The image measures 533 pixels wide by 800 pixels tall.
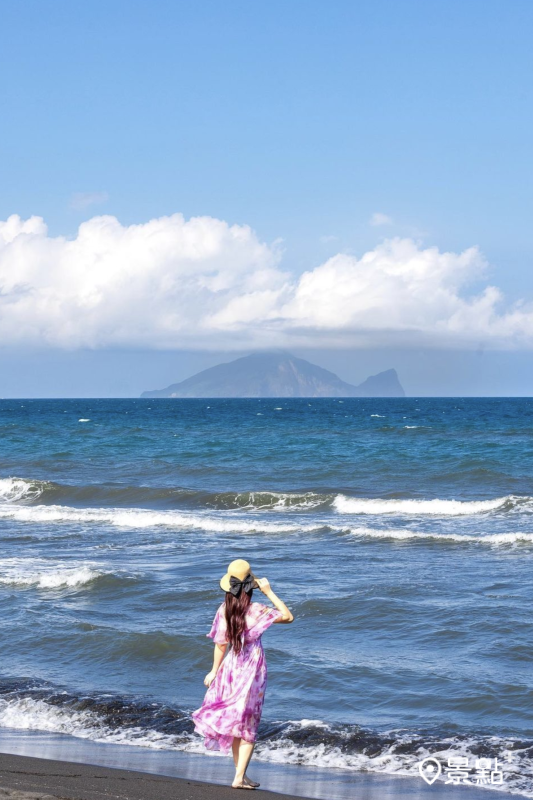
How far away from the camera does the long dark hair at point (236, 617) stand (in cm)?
597

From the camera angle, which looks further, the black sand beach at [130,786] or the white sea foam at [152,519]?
the white sea foam at [152,519]

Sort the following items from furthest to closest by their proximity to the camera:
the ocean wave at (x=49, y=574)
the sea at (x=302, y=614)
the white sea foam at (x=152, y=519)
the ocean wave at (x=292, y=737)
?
the white sea foam at (x=152, y=519)
the ocean wave at (x=49, y=574)
the sea at (x=302, y=614)
the ocean wave at (x=292, y=737)

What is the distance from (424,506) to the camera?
76.2 ft

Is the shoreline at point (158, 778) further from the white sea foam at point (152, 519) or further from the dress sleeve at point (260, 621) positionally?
the white sea foam at point (152, 519)

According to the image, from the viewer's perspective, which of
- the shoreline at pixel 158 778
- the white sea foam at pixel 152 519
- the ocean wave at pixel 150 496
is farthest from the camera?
the ocean wave at pixel 150 496

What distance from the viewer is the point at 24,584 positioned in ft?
42.8

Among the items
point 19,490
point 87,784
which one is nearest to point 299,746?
point 87,784

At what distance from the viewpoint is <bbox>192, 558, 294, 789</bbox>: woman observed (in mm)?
5906

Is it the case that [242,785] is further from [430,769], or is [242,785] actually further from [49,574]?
[49,574]

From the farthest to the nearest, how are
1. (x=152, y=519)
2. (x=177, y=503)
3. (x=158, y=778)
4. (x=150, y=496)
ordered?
(x=150, y=496)
(x=177, y=503)
(x=152, y=519)
(x=158, y=778)

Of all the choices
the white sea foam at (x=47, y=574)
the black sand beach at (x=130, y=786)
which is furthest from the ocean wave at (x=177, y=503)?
the black sand beach at (x=130, y=786)

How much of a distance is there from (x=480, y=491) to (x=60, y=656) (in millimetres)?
18656

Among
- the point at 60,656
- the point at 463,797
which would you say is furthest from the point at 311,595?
the point at 463,797

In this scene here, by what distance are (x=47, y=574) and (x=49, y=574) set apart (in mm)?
46
